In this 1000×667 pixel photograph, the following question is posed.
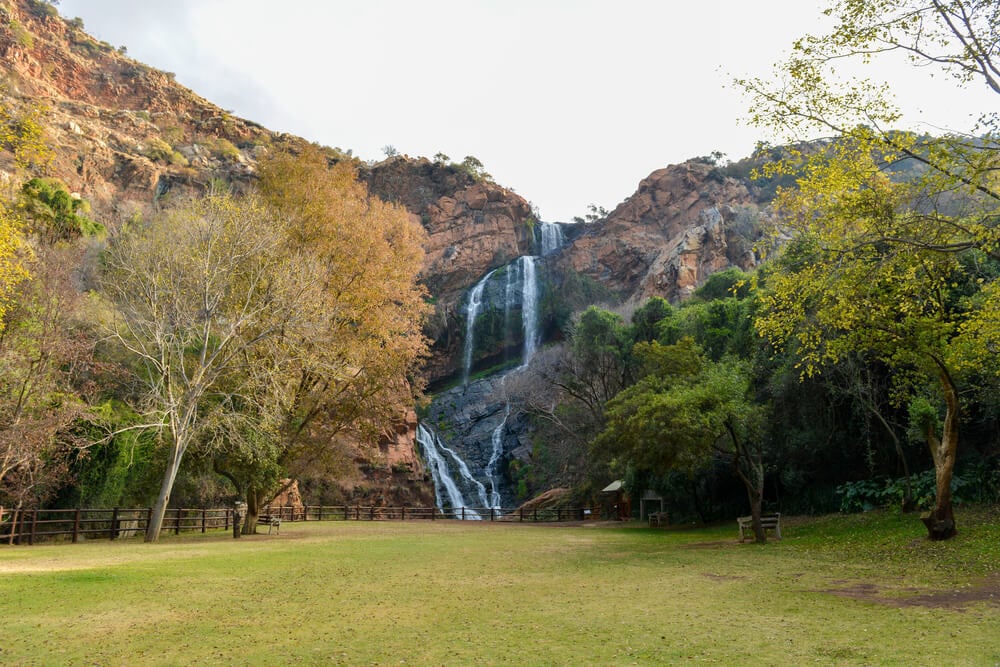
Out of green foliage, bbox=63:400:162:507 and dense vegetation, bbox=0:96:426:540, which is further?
green foliage, bbox=63:400:162:507

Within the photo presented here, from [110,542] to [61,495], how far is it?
3372mm

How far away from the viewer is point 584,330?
125 feet

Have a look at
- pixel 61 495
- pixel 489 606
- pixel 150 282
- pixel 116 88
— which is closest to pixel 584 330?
pixel 150 282

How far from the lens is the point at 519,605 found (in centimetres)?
845

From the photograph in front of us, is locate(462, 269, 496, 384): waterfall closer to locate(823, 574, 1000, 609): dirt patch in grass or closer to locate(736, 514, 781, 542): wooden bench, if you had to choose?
locate(736, 514, 781, 542): wooden bench

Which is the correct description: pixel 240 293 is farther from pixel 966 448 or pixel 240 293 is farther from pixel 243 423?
pixel 966 448

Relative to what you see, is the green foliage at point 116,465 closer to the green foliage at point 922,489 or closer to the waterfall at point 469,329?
the green foliage at point 922,489

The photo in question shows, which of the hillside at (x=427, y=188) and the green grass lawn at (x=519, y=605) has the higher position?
the hillside at (x=427, y=188)

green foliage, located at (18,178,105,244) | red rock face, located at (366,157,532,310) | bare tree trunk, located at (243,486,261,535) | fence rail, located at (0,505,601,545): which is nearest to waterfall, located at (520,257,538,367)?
red rock face, located at (366,157,532,310)

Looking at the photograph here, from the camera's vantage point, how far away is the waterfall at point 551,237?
6850 centimetres

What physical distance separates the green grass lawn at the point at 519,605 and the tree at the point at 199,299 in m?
5.56

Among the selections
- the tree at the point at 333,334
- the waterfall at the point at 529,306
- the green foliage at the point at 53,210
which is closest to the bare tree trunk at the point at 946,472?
the tree at the point at 333,334

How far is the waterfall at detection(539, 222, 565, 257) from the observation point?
68.5 meters

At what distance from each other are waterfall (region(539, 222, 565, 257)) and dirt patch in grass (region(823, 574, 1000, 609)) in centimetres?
5953
